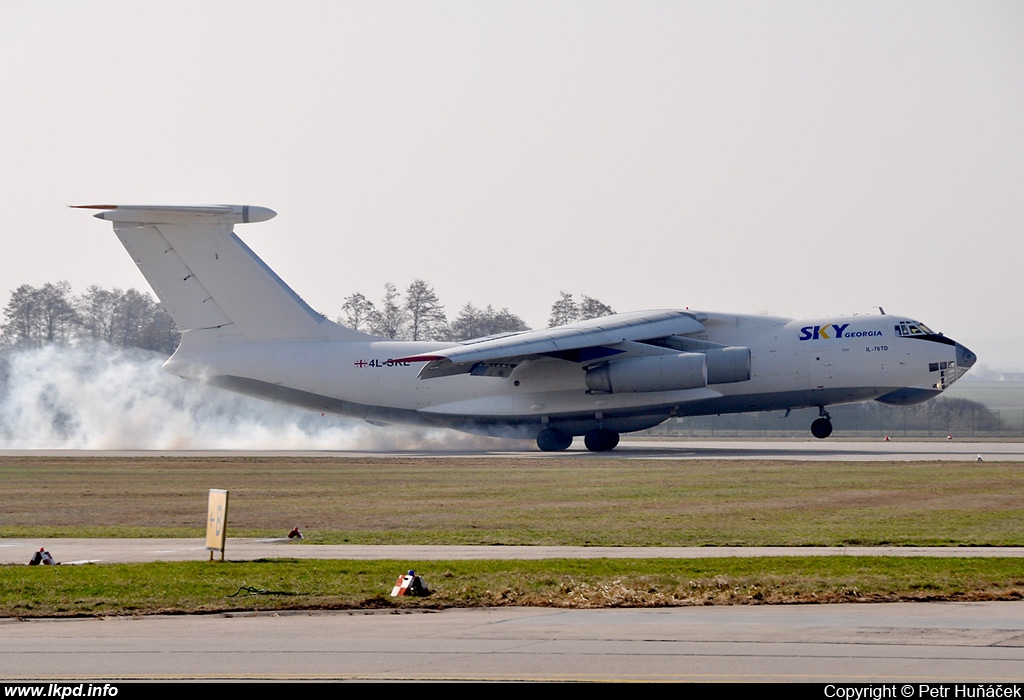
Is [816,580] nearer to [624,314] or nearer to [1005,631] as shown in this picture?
[1005,631]

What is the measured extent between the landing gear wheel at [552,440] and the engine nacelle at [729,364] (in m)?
5.53

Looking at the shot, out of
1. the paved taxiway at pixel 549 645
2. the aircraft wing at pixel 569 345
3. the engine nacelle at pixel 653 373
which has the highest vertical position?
the aircraft wing at pixel 569 345

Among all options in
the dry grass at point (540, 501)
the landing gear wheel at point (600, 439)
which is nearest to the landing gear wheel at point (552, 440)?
the landing gear wheel at point (600, 439)

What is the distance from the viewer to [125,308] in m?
94.9

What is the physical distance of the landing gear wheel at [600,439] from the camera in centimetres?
4131

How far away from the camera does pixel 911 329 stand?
131 ft

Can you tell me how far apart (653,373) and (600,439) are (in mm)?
3803

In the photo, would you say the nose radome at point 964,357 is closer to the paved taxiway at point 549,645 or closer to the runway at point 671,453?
the runway at point 671,453

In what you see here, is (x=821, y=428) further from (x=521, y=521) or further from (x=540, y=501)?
(x=521, y=521)

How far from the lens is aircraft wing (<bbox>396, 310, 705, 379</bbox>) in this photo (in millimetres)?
38250

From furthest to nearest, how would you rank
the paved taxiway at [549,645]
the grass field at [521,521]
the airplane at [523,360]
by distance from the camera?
the airplane at [523,360] → the grass field at [521,521] → the paved taxiway at [549,645]

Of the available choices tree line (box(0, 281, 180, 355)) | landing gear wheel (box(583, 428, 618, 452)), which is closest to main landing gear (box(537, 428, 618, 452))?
landing gear wheel (box(583, 428, 618, 452))

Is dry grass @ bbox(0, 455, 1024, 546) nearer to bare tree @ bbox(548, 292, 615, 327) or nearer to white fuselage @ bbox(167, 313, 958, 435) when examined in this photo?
white fuselage @ bbox(167, 313, 958, 435)

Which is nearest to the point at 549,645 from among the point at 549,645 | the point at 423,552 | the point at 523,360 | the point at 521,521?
the point at 549,645
